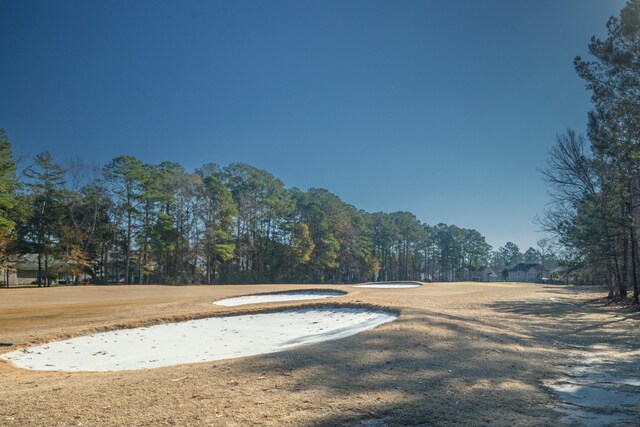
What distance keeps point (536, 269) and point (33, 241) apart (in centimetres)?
10333

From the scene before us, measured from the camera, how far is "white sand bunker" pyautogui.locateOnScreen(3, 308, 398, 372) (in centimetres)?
891

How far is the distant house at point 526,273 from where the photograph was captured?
97000 millimetres

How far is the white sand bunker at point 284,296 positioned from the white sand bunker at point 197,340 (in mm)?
6866

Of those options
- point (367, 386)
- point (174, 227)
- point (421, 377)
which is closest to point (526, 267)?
point (174, 227)

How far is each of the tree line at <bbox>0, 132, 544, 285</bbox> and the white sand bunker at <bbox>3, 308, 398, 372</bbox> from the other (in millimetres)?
27011

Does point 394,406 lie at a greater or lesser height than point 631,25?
lesser

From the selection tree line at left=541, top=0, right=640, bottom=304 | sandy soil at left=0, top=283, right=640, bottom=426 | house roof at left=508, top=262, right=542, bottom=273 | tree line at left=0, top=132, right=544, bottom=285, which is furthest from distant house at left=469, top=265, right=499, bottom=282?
sandy soil at left=0, top=283, right=640, bottom=426

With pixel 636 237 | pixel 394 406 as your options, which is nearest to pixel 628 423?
pixel 394 406

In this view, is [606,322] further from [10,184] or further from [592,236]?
[10,184]

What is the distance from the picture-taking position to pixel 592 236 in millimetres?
19281

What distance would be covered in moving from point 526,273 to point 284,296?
9329 cm

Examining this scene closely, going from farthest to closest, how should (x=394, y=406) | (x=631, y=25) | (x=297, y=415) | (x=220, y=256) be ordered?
(x=220, y=256) → (x=631, y=25) → (x=394, y=406) → (x=297, y=415)

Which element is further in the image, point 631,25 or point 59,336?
point 631,25

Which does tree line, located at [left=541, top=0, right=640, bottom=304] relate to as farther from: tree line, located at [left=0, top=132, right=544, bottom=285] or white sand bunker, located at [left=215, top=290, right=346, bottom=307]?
tree line, located at [left=0, top=132, right=544, bottom=285]
